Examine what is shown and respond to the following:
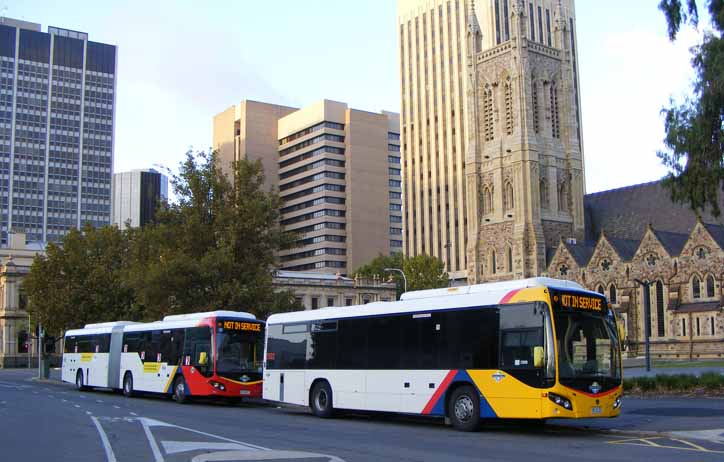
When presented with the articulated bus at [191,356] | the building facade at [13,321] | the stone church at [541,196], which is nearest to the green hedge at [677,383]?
the articulated bus at [191,356]

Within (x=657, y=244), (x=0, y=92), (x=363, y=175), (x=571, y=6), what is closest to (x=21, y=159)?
(x=0, y=92)

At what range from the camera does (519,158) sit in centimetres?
8500

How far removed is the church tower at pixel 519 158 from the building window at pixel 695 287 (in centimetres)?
1712

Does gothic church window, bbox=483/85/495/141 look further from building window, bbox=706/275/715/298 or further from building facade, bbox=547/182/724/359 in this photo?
building window, bbox=706/275/715/298

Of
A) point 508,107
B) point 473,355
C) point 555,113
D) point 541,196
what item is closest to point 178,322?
point 473,355

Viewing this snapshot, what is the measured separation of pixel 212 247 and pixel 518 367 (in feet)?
78.6

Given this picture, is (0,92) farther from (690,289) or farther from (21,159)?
(690,289)

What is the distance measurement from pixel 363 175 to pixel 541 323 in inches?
4730

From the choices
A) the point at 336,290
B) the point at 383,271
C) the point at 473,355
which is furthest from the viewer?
the point at 383,271

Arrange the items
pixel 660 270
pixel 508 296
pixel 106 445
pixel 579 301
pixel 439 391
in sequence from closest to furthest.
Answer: pixel 106 445 → pixel 579 301 → pixel 508 296 → pixel 439 391 → pixel 660 270

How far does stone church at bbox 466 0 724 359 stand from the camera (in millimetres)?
78625

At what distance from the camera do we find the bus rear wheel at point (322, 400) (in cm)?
2188

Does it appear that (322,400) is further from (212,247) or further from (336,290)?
(336,290)

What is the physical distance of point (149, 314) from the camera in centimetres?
4019
